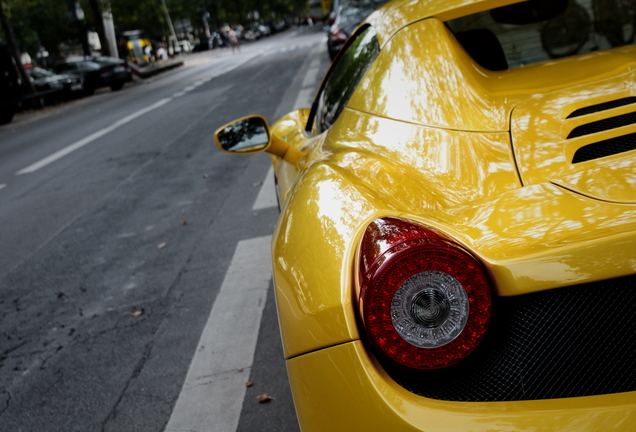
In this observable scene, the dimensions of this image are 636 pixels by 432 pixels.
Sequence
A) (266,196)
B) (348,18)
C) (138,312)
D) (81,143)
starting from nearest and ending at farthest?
(138,312) → (266,196) → (81,143) → (348,18)

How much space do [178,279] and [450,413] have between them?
3.46 meters

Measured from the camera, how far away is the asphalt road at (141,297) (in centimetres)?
293

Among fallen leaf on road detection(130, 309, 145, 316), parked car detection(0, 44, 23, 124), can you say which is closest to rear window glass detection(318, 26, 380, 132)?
fallen leaf on road detection(130, 309, 145, 316)

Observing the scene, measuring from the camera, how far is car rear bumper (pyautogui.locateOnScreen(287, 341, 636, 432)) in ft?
3.77

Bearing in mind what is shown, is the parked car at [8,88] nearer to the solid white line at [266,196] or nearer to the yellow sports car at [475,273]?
the solid white line at [266,196]

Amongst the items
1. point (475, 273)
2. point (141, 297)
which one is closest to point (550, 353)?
point (475, 273)

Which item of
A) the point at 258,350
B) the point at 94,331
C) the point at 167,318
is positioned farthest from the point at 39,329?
the point at 258,350

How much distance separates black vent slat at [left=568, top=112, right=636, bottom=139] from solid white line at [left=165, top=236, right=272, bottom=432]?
176cm

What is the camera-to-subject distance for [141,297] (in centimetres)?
423

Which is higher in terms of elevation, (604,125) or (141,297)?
(604,125)

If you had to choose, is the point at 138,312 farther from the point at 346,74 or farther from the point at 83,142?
the point at 83,142

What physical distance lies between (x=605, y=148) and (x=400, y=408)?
0.85m

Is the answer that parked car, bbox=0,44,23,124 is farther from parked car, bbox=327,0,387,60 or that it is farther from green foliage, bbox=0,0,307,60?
parked car, bbox=327,0,387,60

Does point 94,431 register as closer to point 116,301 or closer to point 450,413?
point 116,301
